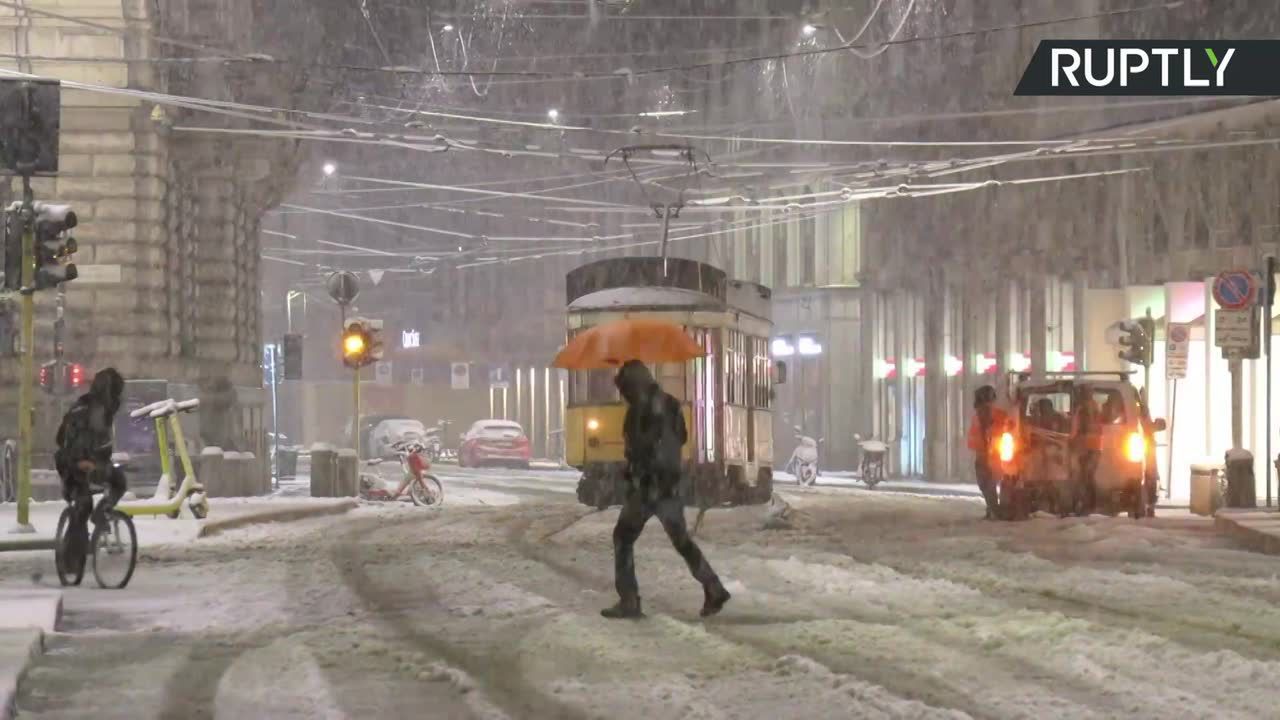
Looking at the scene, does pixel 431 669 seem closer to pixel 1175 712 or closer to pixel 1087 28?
pixel 1175 712

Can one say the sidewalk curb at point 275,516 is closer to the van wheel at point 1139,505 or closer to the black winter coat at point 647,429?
the van wheel at point 1139,505

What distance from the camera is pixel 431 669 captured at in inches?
459

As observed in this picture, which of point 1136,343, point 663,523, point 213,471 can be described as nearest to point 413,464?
point 213,471

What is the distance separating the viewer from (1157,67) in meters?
40.0

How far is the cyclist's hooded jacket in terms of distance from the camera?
17188 mm

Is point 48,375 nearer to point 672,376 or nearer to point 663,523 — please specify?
point 672,376

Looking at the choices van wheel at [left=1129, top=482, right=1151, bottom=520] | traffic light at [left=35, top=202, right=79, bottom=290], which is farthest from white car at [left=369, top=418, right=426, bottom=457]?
traffic light at [left=35, top=202, right=79, bottom=290]

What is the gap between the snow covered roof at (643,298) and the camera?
2989 centimetres

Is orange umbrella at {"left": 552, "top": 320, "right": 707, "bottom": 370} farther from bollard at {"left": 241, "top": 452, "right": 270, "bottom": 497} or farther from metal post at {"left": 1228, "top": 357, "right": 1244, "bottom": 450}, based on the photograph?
bollard at {"left": 241, "top": 452, "right": 270, "bottom": 497}

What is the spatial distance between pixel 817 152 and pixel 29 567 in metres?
39.9

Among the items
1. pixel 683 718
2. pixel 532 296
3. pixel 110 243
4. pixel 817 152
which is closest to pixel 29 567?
pixel 683 718

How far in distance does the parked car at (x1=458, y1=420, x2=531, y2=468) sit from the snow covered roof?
3477 cm

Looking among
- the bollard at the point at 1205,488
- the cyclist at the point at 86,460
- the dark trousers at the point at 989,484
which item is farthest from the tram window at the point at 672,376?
the cyclist at the point at 86,460

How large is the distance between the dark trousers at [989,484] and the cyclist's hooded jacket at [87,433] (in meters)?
12.9
